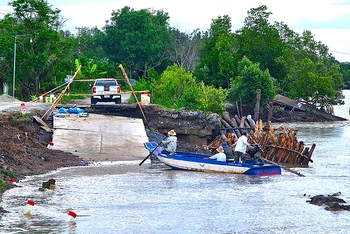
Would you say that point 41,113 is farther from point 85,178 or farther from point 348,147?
point 348,147

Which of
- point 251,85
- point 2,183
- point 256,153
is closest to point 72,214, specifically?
point 2,183

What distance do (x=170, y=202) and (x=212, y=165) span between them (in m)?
6.36

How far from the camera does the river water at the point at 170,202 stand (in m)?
17.5

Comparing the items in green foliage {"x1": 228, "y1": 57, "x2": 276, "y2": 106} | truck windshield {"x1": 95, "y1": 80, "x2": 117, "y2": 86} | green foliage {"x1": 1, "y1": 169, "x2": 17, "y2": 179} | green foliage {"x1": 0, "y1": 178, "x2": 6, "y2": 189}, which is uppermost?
green foliage {"x1": 228, "y1": 57, "x2": 276, "y2": 106}

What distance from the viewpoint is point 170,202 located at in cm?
2089

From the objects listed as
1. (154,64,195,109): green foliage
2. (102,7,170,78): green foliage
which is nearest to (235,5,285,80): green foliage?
(102,7,170,78): green foliage

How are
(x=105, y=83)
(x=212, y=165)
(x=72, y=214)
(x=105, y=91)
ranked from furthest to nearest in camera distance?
(x=105, y=83) < (x=105, y=91) < (x=212, y=165) < (x=72, y=214)

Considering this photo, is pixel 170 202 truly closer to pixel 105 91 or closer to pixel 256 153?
pixel 256 153

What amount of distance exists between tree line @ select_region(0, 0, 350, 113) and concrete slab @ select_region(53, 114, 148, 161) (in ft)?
41.8

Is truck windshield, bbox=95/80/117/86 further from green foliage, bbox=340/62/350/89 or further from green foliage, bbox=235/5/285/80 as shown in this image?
green foliage, bbox=340/62/350/89

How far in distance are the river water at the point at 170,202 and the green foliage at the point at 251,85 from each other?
34.0m

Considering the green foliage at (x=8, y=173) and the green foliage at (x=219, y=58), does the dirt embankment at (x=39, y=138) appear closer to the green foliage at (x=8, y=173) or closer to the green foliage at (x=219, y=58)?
the green foliage at (x=8, y=173)

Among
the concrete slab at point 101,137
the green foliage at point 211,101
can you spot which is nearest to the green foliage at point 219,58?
the green foliage at point 211,101

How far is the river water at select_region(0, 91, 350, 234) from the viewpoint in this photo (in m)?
17.5
